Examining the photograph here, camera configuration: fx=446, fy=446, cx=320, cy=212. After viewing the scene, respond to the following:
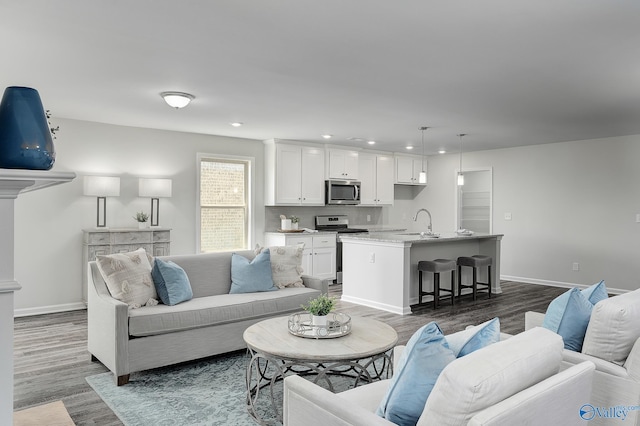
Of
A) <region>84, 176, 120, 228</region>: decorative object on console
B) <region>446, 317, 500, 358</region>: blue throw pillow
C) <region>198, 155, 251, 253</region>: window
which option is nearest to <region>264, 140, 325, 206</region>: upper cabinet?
<region>198, 155, 251, 253</region>: window

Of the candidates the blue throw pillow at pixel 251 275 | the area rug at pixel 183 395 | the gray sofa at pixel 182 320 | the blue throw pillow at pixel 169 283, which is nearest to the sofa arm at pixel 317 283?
the gray sofa at pixel 182 320

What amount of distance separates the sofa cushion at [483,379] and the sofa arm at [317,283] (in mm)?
3012

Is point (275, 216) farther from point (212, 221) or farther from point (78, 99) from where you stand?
point (78, 99)

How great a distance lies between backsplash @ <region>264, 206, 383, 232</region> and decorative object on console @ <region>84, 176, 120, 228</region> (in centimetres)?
246

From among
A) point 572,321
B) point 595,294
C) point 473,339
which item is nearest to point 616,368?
point 572,321

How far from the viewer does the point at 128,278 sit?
3.47 meters

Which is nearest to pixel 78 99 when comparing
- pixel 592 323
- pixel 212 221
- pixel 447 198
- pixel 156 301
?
pixel 156 301

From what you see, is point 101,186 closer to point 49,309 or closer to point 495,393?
point 49,309

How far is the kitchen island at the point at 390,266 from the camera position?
5.37 m

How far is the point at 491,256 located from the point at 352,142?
2843mm

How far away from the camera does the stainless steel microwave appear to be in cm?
762

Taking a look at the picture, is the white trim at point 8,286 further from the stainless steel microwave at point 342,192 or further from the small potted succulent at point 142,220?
the stainless steel microwave at point 342,192

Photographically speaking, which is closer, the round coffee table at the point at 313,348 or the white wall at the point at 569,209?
the round coffee table at the point at 313,348

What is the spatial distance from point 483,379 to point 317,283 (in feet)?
→ 10.7
